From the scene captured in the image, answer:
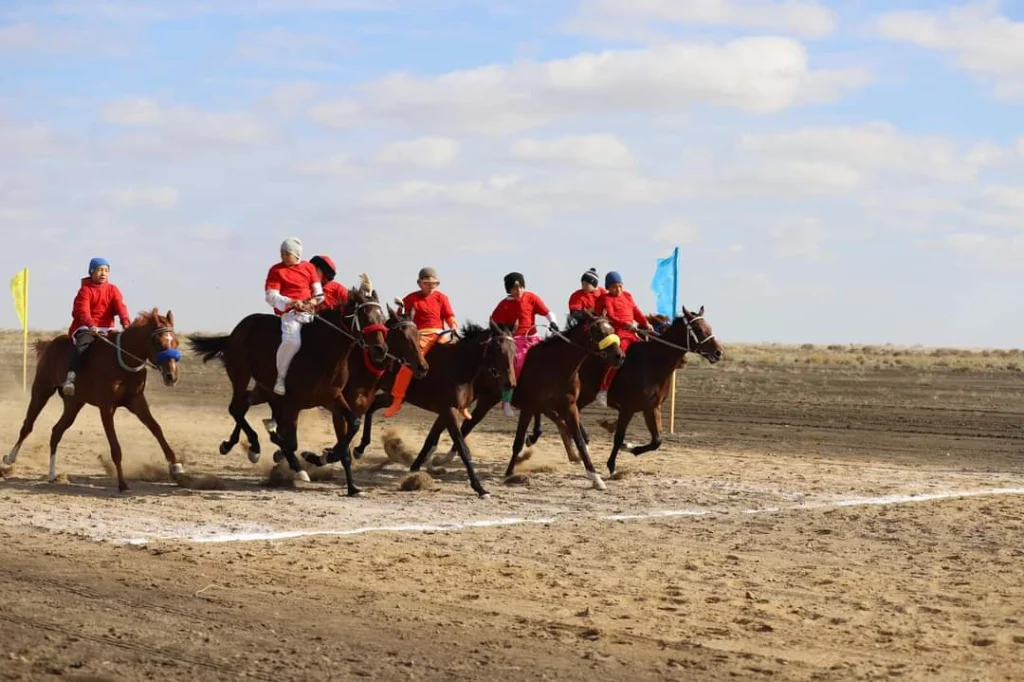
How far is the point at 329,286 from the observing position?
58.5ft

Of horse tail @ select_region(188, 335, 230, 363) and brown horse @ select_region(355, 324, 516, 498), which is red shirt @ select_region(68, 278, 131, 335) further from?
brown horse @ select_region(355, 324, 516, 498)

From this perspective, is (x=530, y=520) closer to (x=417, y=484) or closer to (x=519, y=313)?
(x=417, y=484)

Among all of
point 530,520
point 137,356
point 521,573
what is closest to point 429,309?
point 137,356

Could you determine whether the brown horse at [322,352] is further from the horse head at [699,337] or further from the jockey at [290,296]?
the horse head at [699,337]

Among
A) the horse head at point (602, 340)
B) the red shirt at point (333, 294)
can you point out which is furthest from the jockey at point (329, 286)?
the horse head at point (602, 340)

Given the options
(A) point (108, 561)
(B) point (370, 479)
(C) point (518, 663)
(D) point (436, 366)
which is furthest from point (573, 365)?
(C) point (518, 663)

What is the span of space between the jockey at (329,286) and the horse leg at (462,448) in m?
1.76

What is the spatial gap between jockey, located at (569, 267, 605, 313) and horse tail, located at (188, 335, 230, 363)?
15.3 feet

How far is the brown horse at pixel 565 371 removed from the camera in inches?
648

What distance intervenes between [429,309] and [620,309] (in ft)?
9.38

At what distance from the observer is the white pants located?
16.1 meters

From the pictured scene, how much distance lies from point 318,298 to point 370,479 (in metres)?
2.53

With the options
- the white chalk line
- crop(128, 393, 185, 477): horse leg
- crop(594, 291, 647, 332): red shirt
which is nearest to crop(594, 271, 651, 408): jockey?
crop(594, 291, 647, 332): red shirt

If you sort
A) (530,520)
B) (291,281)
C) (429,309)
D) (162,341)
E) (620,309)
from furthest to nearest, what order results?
(620,309)
(429,309)
(291,281)
(162,341)
(530,520)
